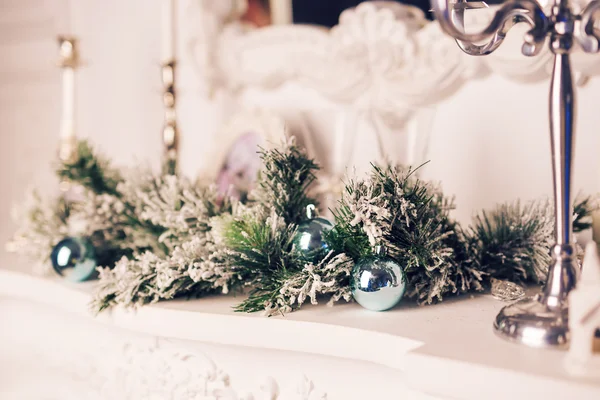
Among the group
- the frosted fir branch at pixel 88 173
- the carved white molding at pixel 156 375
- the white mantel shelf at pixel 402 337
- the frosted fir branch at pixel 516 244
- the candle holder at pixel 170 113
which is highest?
the candle holder at pixel 170 113

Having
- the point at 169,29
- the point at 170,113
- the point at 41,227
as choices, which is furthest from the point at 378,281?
the point at 169,29

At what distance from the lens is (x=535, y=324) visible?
0.57 metres

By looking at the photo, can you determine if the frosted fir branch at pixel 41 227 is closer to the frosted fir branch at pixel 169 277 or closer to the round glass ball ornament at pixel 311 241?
the frosted fir branch at pixel 169 277

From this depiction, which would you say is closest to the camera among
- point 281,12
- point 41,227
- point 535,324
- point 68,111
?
point 535,324

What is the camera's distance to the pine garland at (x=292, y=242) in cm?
71

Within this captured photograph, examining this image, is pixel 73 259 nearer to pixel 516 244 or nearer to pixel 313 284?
pixel 313 284

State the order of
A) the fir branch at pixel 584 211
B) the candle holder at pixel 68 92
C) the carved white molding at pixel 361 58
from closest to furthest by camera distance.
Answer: the fir branch at pixel 584 211 → the carved white molding at pixel 361 58 → the candle holder at pixel 68 92

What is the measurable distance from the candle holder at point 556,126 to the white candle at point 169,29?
95 centimetres

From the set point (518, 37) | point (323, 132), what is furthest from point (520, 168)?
point (323, 132)

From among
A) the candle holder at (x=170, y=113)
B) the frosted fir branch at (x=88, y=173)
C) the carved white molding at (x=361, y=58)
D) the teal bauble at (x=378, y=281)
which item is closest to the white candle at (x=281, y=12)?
the carved white molding at (x=361, y=58)

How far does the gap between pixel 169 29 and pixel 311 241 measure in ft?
2.87

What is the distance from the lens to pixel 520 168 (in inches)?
39.9

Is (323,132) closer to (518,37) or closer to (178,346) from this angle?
(518,37)

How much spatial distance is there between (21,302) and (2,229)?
95 cm
